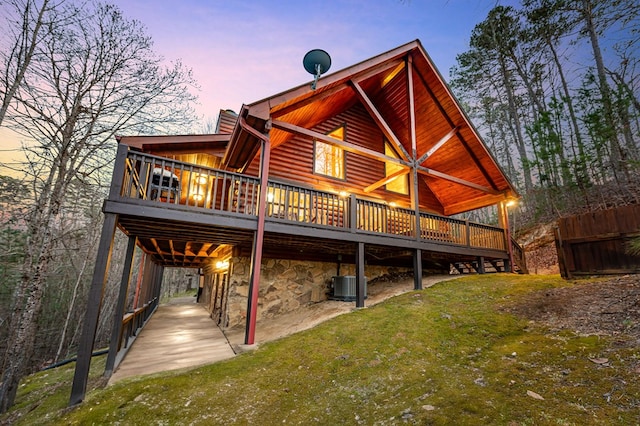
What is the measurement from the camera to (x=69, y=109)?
848 centimetres

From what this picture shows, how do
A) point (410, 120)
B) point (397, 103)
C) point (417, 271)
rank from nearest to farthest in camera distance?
point (417, 271) < point (410, 120) < point (397, 103)

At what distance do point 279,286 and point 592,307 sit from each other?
770 cm

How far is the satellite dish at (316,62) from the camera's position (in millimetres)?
7383

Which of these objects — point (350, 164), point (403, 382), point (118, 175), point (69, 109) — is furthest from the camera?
point (350, 164)

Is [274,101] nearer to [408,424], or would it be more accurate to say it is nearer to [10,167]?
[408,424]

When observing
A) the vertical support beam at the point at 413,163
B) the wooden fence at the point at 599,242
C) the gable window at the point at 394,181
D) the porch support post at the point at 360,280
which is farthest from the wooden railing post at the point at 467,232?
the porch support post at the point at 360,280

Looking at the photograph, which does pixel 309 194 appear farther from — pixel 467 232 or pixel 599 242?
pixel 599 242

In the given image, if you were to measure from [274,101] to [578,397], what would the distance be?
7.21m

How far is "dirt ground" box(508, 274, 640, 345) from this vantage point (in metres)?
4.21

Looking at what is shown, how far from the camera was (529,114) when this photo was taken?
792 inches

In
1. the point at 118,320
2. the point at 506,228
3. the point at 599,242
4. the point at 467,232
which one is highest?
the point at 506,228

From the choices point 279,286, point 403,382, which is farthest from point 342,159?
point 403,382

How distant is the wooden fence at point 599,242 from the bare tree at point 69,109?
13.0m

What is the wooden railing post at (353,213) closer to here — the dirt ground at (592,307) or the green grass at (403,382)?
the green grass at (403,382)
